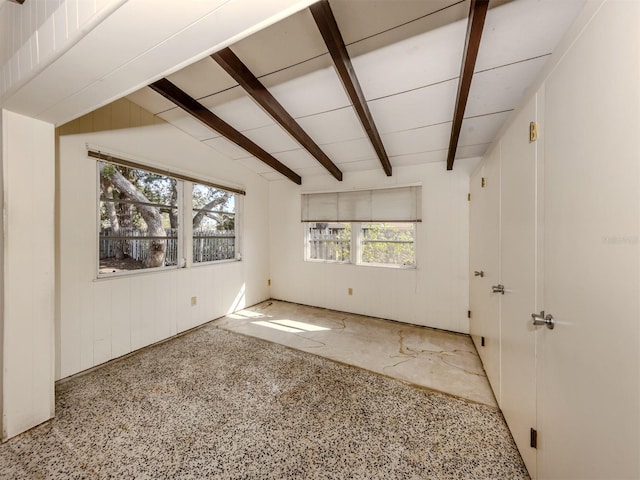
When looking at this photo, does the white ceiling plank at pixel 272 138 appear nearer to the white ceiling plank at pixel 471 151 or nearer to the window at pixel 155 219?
the window at pixel 155 219

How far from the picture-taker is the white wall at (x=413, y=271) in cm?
326

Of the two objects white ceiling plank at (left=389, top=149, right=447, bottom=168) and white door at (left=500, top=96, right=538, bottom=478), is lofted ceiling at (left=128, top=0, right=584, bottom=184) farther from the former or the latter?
white door at (left=500, top=96, right=538, bottom=478)

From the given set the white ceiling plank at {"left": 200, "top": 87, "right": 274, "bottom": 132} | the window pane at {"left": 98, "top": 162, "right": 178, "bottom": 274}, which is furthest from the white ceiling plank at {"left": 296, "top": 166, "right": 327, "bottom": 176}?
the window pane at {"left": 98, "top": 162, "right": 178, "bottom": 274}

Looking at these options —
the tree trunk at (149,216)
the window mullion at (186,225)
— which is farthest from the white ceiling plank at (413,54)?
the tree trunk at (149,216)

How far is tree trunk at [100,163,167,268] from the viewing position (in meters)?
2.58

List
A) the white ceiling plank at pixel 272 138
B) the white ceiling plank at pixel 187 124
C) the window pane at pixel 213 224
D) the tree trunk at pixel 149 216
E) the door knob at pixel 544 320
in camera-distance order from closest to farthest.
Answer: the door knob at pixel 544 320 → the tree trunk at pixel 149 216 → the white ceiling plank at pixel 187 124 → the white ceiling plank at pixel 272 138 → the window pane at pixel 213 224

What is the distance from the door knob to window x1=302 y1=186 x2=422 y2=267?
242 cm

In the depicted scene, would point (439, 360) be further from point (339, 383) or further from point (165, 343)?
point (165, 343)

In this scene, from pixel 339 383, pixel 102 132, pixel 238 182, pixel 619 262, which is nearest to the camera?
pixel 619 262

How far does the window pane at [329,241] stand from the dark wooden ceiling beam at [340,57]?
1883 mm

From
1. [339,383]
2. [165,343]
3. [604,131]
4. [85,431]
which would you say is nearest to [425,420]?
[339,383]

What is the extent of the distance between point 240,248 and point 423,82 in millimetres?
3298

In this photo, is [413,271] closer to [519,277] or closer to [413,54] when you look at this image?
[519,277]

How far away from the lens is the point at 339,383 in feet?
7.02
